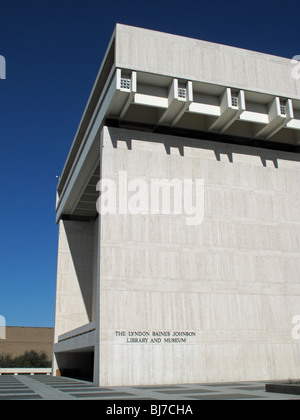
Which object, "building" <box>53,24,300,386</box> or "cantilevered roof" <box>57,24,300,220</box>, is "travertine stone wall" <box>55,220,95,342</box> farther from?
"cantilevered roof" <box>57,24,300,220</box>

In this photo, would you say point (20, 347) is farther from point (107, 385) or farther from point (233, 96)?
point (233, 96)

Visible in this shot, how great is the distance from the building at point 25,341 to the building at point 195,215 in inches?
1531

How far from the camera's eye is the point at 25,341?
60.9 m

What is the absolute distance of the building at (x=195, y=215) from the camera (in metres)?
19.8

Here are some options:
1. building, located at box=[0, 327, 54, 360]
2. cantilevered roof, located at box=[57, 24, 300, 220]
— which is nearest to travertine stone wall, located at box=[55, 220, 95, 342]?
cantilevered roof, located at box=[57, 24, 300, 220]

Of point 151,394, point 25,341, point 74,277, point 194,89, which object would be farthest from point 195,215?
point 25,341

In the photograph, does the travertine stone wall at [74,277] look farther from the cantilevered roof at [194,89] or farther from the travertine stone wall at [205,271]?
the travertine stone wall at [205,271]

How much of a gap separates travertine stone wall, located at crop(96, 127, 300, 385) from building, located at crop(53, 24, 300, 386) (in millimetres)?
54

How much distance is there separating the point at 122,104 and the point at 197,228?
730 cm

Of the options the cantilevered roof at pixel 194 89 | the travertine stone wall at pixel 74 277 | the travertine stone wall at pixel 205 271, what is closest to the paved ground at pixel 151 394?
the travertine stone wall at pixel 205 271

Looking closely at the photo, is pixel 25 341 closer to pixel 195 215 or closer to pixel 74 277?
pixel 74 277

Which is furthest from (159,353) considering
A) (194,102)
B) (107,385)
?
(194,102)

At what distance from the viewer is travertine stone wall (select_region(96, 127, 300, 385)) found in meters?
19.5
